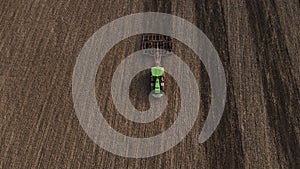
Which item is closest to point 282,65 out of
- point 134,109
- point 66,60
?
point 134,109

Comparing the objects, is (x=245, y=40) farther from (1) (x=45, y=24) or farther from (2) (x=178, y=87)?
(1) (x=45, y=24)

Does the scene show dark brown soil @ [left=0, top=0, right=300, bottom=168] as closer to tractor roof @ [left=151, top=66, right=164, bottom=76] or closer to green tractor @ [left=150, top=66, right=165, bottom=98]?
green tractor @ [left=150, top=66, right=165, bottom=98]

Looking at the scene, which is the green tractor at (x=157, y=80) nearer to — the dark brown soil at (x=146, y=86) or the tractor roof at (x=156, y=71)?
the tractor roof at (x=156, y=71)

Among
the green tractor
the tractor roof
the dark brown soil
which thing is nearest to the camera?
the dark brown soil

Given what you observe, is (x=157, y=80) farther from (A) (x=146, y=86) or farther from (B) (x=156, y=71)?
(A) (x=146, y=86)

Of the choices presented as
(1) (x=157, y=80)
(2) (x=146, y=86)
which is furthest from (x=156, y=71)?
(2) (x=146, y=86)

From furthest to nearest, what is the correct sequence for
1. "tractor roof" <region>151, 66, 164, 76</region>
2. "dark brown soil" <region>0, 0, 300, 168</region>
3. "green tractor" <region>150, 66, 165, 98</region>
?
1. "tractor roof" <region>151, 66, 164, 76</region>
2. "green tractor" <region>150, 66, 165, 98</region>
3. "dark brown soil" <region>0, 0, 300, 168</region>

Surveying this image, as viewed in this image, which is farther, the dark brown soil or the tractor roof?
the tractor roof

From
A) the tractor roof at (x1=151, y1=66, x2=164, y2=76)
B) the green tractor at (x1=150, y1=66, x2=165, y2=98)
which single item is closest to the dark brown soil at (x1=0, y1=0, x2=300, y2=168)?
the green tractor at (x1=150, y1=66, x2=165, y2=98)

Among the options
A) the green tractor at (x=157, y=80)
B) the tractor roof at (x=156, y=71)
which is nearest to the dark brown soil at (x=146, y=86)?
the green tractor at (x=157, y=80)
